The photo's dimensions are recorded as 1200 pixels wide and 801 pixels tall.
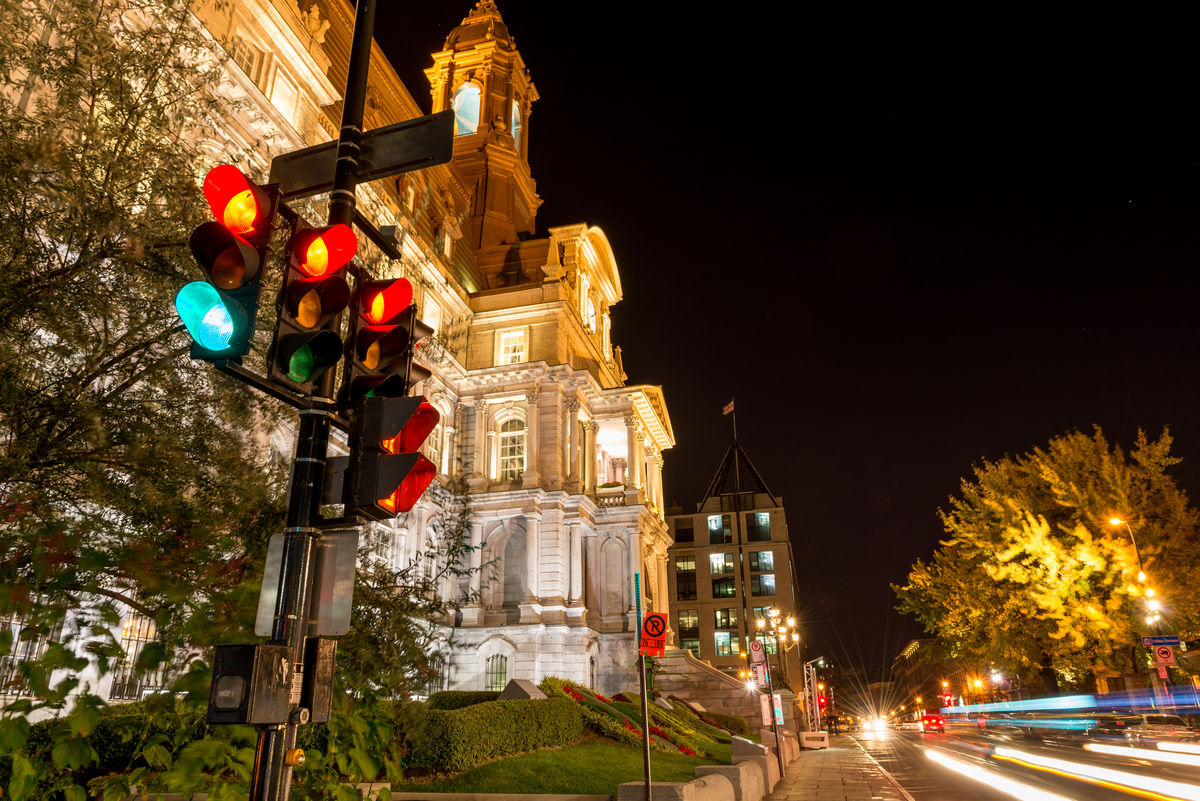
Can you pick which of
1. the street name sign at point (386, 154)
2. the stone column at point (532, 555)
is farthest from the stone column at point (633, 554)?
the street name sign at point (386, 154)

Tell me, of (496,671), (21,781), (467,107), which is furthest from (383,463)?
(467,107)

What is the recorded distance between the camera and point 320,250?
14.4ft

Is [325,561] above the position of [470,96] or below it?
below

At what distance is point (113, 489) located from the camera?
7473mm

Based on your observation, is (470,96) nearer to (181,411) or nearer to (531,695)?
(531,695)

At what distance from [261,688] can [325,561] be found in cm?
73

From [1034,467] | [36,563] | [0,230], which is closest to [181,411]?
[0,230]

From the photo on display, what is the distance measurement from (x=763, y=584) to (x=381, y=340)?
87507mm

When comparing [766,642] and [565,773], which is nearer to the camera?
[565,773]

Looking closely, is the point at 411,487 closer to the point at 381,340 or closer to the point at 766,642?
the point at 381,340

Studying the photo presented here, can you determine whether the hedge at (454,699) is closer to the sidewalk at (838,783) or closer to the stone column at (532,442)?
the sidewalk at (838,783)

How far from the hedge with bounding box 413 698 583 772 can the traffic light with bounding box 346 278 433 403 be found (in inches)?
308

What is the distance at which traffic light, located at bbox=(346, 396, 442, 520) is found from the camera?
13.8ft

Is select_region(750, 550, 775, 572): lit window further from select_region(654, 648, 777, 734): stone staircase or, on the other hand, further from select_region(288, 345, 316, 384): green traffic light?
select_region(288, 345, 316, 384): green traffic light
